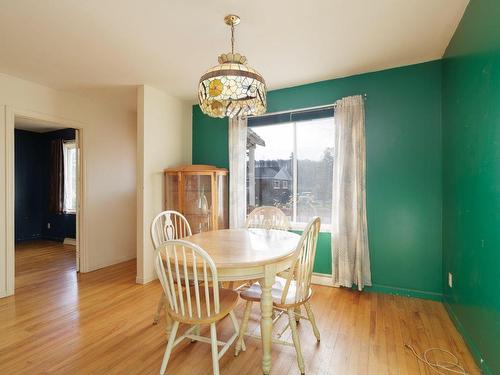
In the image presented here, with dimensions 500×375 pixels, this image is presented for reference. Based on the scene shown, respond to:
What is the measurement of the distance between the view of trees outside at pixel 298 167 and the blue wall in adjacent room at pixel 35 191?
428 centimetres

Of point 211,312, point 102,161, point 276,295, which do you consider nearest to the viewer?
point 211,312

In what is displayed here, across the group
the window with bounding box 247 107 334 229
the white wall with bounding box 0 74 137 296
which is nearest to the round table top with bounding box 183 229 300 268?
the window with bounding box 247 107 334 229

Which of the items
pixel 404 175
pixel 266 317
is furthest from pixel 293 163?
pixel 266 317

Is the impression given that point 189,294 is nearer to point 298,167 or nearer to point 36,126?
point 298,167

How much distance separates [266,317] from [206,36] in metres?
2.23

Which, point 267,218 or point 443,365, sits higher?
A: point 267,218

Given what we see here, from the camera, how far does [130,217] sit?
463 centimetres

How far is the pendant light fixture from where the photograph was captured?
1.65 meters

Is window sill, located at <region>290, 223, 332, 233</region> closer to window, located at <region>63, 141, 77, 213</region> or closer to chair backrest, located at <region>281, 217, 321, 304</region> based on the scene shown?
chair backrest, located at <region>281, 217, 321, 304</region>

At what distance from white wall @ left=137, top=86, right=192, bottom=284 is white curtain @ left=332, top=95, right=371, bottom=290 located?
2.25 metres

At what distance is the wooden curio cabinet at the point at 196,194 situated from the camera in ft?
11.7

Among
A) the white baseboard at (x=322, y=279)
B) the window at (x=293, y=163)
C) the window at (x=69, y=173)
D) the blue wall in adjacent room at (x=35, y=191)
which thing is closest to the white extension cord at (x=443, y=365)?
the white baseboard at (x=322, y=279)

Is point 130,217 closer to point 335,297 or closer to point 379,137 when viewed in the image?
point 335,297

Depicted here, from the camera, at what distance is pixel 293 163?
357cm
